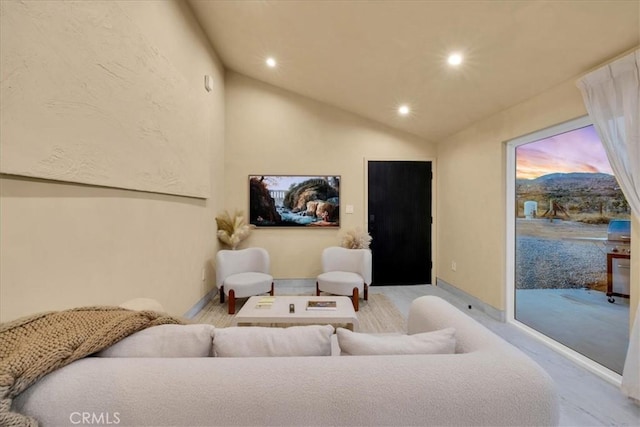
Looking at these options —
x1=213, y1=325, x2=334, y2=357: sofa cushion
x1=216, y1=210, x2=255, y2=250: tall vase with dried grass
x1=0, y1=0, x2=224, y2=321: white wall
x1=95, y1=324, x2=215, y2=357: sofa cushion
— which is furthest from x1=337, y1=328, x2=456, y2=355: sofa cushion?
x1=216, y1=210, x2=255, y2=250: tall vase with dried grass

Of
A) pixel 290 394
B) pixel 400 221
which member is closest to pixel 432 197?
pixel 400 221

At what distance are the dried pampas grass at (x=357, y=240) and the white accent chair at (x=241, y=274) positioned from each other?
118cm

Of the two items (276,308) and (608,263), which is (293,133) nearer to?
(276,308)

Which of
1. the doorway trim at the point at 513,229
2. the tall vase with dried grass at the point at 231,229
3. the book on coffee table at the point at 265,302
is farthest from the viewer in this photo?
the tall vase with dried grass at the point at 231,229

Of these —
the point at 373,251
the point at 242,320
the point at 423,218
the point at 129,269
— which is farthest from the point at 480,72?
the point at 129,269

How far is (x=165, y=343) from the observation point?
3.29 feet

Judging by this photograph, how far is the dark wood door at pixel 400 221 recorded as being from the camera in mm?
4398

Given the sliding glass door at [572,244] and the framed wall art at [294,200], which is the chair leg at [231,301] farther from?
the sliding glass door at [572,244]

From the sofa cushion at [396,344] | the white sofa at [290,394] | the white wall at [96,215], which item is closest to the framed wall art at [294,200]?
the white wall at [96,215]

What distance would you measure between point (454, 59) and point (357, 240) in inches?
94.5

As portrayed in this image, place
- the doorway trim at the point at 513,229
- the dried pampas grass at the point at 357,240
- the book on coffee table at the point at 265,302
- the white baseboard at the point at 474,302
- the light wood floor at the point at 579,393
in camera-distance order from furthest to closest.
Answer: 1. the dried pampas grass at the point at 357,240
2. the white baseboard at the point at 474,302
3. the book on coffee table at the point at 265,302
4. the doorway trim at the point at 513,229
5. the light wood floor at the point at 579,393

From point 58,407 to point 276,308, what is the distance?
Result: 1.77 metres

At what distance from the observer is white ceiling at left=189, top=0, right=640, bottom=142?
185 cm

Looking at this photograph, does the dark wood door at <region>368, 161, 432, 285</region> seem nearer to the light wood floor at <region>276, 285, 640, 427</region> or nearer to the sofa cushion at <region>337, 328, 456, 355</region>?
the light wood floor at <region>276, 285, 640, 427</region>
